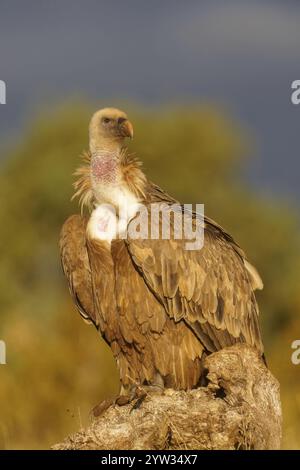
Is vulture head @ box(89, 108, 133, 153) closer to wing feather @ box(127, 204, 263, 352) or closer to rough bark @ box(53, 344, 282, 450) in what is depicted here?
wing feather @ box(127, 204, 263, 352)

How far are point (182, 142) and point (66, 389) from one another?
13.0m

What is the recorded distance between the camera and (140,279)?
9.55m

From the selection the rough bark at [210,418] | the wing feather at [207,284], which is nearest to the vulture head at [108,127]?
the wing feather at [207,284]

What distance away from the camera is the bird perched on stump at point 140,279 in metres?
9.50

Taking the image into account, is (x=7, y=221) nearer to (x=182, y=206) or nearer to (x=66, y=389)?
(x=66, y=389)

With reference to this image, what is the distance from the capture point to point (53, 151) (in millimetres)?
33531

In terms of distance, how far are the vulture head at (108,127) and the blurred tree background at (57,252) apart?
7903mm

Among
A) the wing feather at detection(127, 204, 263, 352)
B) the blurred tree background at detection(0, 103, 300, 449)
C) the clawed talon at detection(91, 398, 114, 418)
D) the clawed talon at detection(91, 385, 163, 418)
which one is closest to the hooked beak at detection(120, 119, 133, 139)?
the wing feather at detection(127, 204, 263, 352)

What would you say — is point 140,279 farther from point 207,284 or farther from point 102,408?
point 102,408

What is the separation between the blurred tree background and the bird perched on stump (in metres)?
7.20

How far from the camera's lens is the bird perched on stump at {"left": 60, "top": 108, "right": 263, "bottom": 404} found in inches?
374

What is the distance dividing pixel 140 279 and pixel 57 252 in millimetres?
19487

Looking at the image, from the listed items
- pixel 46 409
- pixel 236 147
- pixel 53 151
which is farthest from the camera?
pixel 236 147
